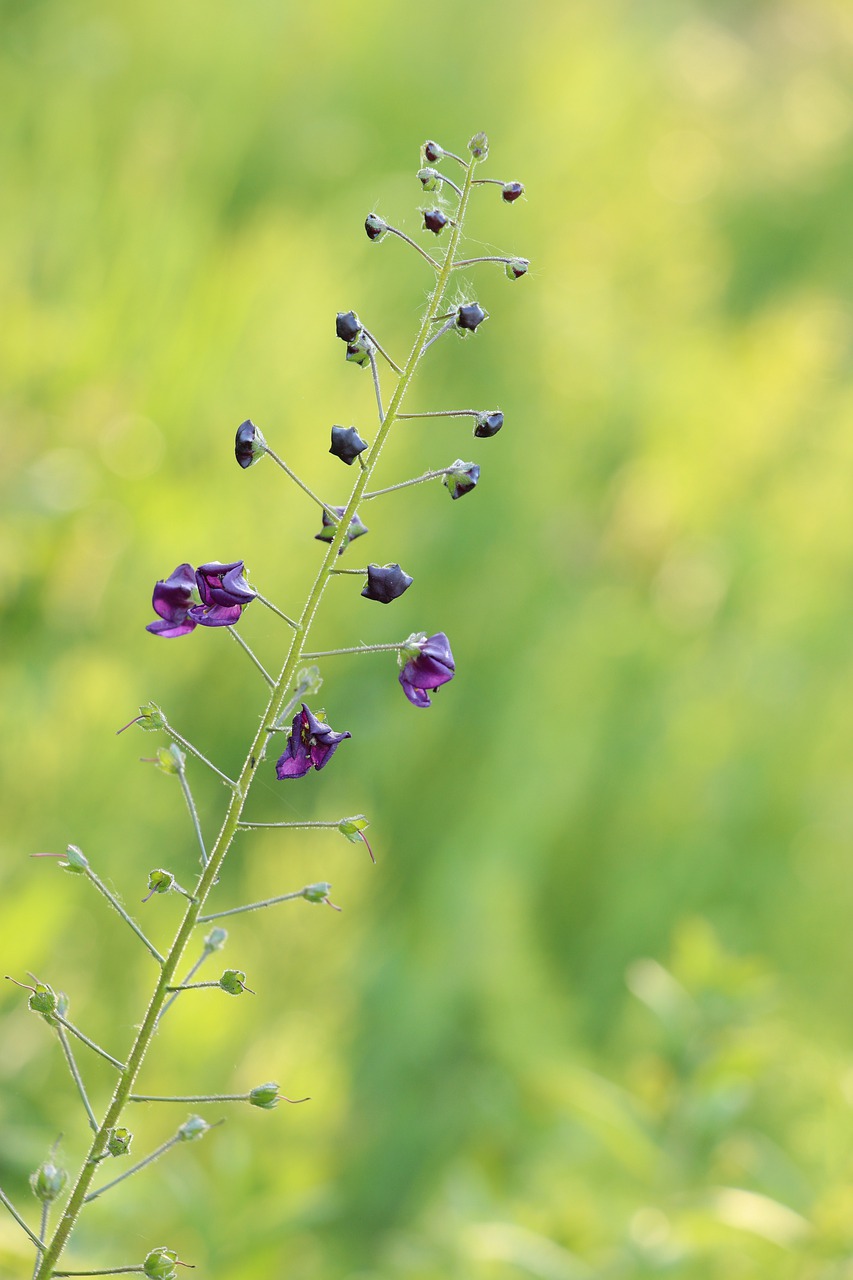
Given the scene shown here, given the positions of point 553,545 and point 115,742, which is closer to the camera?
point 115,742

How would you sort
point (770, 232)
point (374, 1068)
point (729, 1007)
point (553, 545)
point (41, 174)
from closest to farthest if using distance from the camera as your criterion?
point (729, 1007)
point (374, 1068)
point (41, 174)
point (553, 545)
point (770, 232)

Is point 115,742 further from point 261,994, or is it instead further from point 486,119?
point 486,119

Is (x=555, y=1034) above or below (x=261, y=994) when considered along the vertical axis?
below

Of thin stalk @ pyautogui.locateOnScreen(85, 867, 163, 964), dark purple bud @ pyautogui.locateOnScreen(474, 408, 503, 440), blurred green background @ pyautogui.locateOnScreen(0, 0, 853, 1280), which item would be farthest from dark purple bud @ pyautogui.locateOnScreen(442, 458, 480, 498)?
blurred green background @ pyautogui.locateOnScreen(0, 0, 853, 1280)

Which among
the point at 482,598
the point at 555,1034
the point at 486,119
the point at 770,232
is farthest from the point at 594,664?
the point at 770,232

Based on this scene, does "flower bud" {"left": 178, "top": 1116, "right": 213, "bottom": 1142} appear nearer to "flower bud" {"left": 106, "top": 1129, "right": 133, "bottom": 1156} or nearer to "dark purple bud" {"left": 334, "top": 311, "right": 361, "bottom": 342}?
"flower bud" {"left": 106, "top": 1129, "right": 133, "bottom": 1156}

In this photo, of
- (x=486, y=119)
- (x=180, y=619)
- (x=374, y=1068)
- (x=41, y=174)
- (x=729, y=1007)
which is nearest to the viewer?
(x=180, y=619)

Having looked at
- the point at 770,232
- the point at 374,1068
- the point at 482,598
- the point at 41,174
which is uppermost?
the point at 41,174

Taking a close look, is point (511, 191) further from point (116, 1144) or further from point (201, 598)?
point (116, 1144)

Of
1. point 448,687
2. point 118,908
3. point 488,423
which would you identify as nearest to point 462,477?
point 488,423
